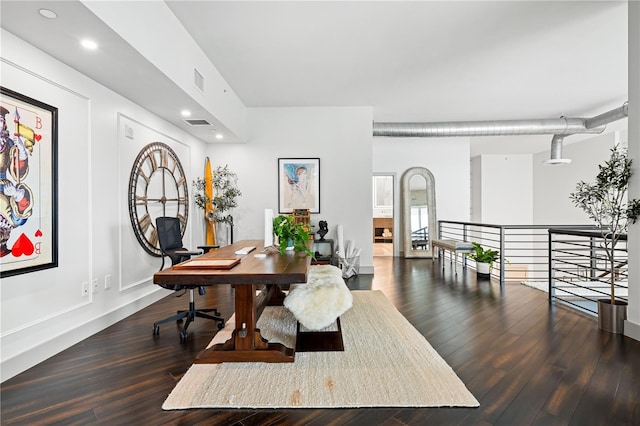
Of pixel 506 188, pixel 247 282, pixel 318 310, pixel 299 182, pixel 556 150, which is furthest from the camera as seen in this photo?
pixel 506 188

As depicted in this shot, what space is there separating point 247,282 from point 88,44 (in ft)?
6.73

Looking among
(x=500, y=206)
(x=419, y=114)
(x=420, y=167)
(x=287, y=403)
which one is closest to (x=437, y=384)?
(x=287, y=403)

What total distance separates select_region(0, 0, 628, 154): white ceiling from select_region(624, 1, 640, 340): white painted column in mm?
337

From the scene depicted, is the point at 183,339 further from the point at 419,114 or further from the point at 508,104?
the point at 508,104

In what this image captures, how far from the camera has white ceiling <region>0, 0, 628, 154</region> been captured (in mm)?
2594

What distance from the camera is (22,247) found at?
2.20 meters

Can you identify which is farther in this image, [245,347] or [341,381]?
[245,347]

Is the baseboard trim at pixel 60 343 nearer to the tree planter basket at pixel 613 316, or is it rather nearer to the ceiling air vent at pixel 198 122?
the ceiling air vent at pixel 198 122

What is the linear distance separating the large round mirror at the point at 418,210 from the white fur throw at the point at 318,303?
4973mm

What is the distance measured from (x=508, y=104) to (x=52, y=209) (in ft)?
20.2

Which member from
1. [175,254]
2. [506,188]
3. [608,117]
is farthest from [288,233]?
[506,188]

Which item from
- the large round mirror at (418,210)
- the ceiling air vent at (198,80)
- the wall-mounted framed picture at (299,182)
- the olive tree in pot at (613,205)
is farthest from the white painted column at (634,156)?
Answer: the large round mirror at (418,210)

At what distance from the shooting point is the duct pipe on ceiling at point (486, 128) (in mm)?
5750

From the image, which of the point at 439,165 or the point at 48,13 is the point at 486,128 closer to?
the point at 439,165
